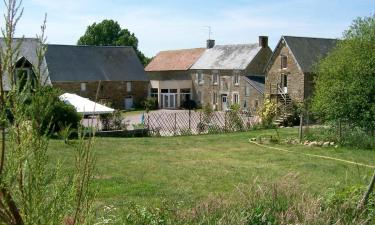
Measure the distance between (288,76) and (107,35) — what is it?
50.2m

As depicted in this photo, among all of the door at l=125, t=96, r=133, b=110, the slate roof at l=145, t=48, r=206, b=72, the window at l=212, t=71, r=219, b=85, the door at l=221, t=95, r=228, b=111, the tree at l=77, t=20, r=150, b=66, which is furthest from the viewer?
the tree at l=77, t=20, r=150, b=66

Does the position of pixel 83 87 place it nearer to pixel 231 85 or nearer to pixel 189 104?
pixel 189 104

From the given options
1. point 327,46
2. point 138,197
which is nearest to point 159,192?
point 138,197

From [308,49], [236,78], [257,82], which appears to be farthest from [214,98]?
[308,49]

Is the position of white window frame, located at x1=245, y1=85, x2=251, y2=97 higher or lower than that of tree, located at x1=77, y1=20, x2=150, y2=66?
lower

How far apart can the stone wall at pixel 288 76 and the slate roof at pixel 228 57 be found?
3817 mm

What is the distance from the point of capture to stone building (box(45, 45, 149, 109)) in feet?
161

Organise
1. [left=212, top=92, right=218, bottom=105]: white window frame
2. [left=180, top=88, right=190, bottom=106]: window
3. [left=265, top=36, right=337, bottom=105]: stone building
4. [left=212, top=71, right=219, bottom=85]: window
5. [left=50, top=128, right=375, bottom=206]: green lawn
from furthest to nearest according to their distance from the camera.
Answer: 1. [left=180, top=88, right=190, bottom=106]: window
2. [left=212, top=92, right=218, bottom=105]: white window frame
3. [left=212, top=71, right=219, bottom=85]: window
4. [left=265, top=36, right=337, bottom=105]: stone building
5. [left=50, top=128, right=375, bottom=206]: green lawn

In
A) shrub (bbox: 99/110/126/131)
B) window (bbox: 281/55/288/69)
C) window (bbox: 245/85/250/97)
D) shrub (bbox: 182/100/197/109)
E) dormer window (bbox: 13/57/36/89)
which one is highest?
window (bbox: 281/55/288/69)

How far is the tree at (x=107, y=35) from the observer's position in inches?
3410

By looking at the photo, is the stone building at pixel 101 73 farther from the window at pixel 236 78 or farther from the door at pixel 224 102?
the window at pixel 236 78

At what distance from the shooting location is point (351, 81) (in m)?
30.7

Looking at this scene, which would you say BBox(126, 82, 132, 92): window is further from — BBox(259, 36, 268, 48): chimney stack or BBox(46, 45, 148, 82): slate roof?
BBox(259, 36, 268, 48): chimney stack

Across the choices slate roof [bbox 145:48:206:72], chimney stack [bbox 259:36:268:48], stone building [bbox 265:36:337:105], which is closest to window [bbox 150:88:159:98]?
slate roof [bbox 145:48:206:72]
